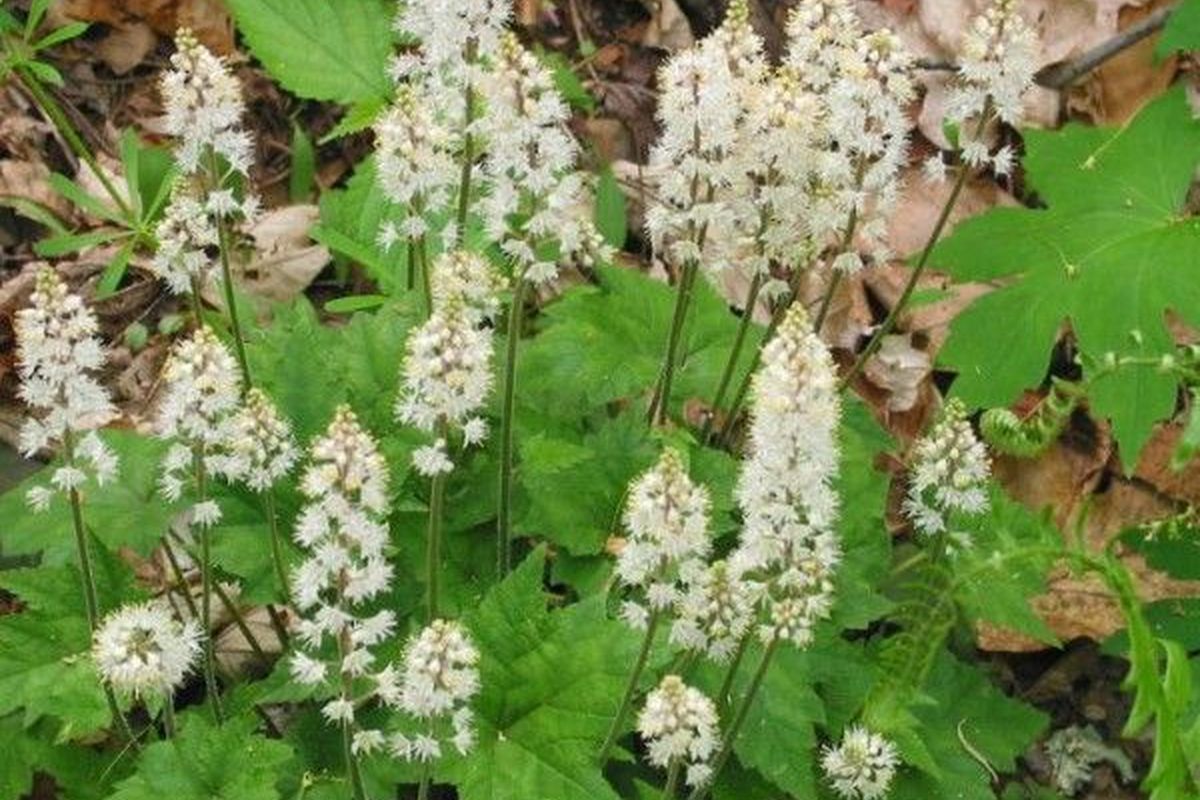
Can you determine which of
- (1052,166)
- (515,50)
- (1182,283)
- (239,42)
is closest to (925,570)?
(1182,283)

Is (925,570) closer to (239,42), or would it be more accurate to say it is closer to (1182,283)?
(1182,283)

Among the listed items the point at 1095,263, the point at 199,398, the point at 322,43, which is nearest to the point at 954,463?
the point at 1095,263

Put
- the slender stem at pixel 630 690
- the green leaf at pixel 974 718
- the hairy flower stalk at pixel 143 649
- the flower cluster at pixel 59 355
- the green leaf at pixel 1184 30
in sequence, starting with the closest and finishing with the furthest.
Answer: the flower cluster at pixel 59 355 < the hairy flower stalk at pixel 143 649 < the slender stem at pixel 630 690 < the green leaf at pixel 974 718 < the green leaf at pixel 1184 30

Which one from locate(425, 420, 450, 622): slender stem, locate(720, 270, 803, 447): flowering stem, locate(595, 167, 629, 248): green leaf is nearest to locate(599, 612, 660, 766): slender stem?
locate(425, 420, 450, 622): slender stem

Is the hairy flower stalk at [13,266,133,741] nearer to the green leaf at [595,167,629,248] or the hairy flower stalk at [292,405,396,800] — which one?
the hairy flower stalk at [292,405,396,800]

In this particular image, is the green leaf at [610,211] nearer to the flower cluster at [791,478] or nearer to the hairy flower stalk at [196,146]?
the hairy flower stalk at [196,146]

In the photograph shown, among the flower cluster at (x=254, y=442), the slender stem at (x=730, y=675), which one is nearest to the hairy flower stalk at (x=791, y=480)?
the slender stem at (x=730, y=675)
